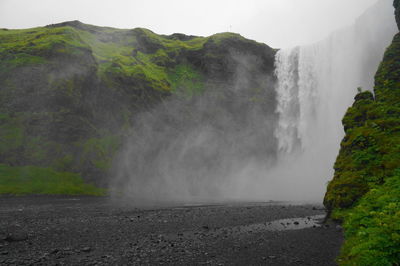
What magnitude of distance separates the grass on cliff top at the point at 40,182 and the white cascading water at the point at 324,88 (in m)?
53.5

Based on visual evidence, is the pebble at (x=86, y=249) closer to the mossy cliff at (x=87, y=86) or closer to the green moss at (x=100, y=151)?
the mossy cliff at (x=87, y=86)

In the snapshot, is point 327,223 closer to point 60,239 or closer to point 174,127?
point 60,239

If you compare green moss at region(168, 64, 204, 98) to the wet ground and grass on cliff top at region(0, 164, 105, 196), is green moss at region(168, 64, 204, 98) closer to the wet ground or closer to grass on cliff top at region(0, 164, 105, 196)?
grass on cliff top at region(0, 164, 105, 196)

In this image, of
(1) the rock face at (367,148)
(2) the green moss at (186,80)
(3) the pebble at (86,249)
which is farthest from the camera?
(2) the green moss at (186,80)

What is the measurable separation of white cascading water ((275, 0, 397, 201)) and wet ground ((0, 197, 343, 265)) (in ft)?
137

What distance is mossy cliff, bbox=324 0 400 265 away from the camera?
33.1 ft

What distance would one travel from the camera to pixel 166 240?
20312 mm

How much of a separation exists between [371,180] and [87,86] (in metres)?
77.0

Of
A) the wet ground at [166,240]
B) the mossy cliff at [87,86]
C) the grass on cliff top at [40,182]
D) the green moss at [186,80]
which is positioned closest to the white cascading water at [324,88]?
the mossy cliff at [87,86]

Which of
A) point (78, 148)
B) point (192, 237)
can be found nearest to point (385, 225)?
point (192, 237)

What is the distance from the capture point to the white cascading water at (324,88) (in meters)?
66.5

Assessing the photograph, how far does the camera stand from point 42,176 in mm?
62062

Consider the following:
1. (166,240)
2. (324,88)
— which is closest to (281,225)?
(166,240)

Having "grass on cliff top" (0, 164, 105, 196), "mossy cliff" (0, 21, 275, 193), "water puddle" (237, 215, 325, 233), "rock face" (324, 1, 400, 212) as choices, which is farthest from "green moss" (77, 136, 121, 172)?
"rock face" (324, 1, 400, 212)
